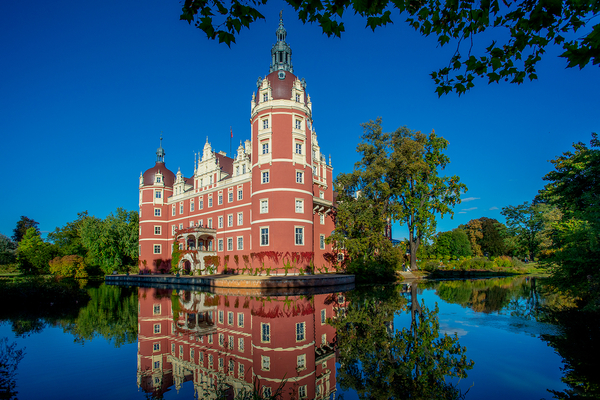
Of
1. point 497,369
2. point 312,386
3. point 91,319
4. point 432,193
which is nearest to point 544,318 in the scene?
point 497,369

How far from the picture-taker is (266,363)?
309 inches

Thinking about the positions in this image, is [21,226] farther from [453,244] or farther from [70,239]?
[453,244]

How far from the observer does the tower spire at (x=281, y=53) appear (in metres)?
33.3

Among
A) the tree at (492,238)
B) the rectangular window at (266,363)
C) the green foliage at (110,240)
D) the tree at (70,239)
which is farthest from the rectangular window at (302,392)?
the tree at (492,238)

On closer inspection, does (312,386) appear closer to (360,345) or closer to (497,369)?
(360,345)

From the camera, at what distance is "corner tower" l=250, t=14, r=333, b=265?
29141 mm

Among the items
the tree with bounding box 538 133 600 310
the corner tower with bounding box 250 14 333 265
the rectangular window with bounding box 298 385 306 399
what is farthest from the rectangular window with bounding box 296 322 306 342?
the corner tower with bounding box 250 14 333 265

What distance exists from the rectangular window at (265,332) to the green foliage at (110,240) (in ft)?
139

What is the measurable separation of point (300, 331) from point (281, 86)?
24973 mm

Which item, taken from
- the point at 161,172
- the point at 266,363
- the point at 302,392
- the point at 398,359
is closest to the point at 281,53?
the point at 161,172

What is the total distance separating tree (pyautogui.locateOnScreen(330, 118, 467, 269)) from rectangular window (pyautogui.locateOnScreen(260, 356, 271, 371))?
893 inches

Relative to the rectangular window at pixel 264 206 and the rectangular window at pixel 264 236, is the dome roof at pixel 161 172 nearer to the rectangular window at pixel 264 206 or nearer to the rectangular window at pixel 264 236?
the rectangular window at pixel 264 206

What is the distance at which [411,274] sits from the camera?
34.6 m

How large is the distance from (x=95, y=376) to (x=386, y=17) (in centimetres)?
837
